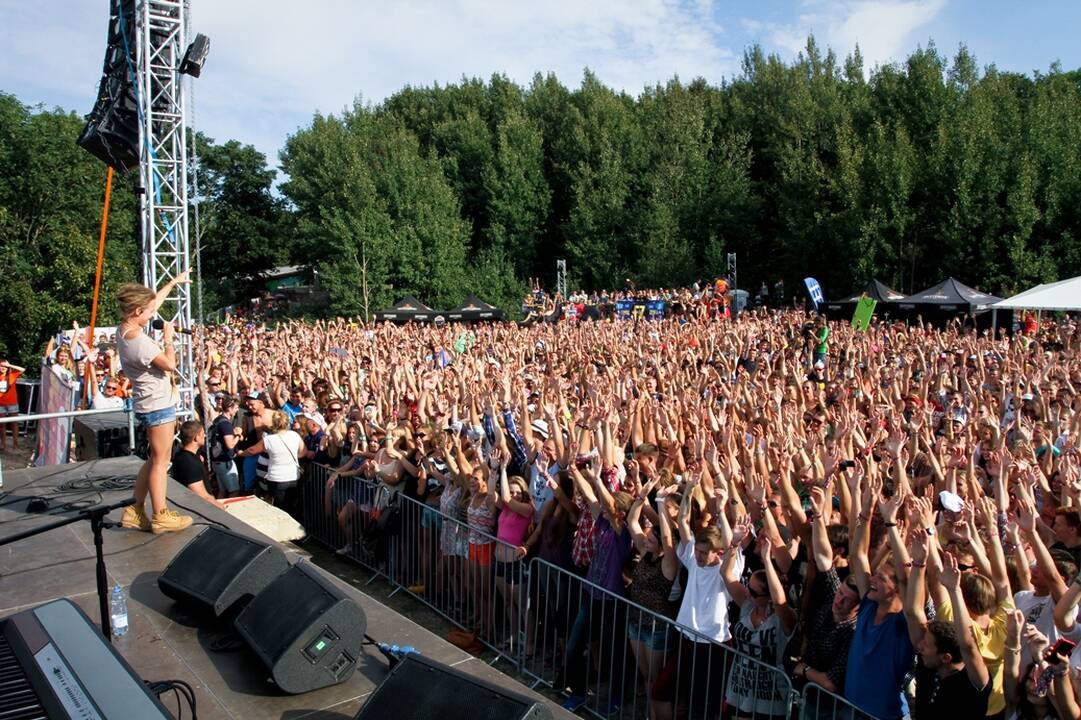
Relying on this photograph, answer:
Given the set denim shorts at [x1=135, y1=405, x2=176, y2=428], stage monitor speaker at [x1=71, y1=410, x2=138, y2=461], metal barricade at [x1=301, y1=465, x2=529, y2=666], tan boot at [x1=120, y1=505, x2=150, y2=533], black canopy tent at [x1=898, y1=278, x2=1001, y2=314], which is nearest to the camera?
denim shorts at [x1=135, y1=405, x2=176, y2=428]

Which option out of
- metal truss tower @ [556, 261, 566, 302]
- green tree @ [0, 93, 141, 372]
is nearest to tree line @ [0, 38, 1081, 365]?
green tree @ [0, 93, 141, 372]

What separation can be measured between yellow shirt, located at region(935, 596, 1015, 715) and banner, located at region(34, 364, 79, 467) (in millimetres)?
9988

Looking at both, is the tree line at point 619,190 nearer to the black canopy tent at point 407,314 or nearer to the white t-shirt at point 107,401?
the black canopy tent at point 407,314

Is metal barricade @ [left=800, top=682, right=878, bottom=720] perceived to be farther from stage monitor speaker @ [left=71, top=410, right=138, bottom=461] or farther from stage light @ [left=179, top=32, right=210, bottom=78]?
stage light @ [left=179, top=32, right=210, bottom=78]

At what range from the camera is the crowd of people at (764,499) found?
3.92 metres

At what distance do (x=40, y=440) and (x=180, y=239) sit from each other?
13.8 feet

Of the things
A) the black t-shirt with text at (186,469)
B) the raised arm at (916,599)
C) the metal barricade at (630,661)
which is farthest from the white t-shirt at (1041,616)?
the black t-shirt with text at (186,469)

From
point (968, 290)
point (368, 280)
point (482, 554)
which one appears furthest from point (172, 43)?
point (368, 280)

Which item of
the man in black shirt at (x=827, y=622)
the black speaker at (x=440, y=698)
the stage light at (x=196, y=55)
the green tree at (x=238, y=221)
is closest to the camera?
the black speaker at (x=440, y=698)

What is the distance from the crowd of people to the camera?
154 inches

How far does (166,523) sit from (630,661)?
3240mm

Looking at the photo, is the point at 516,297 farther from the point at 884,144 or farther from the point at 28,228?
the point at 28,228

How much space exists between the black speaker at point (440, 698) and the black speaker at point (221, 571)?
1.25m

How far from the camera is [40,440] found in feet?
39.1
